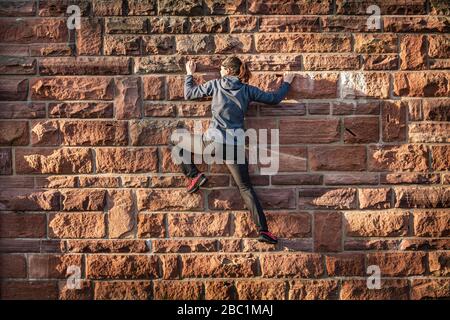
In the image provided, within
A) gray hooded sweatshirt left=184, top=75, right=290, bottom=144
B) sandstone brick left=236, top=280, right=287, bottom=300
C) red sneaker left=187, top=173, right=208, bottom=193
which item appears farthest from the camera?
sandstone brick left=236, top=280, right=287, bottom=300

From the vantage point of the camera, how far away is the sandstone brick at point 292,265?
483cm

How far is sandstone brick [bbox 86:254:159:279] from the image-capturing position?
4.83 metres

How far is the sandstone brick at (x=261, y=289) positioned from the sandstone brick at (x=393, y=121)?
1600 millimetres

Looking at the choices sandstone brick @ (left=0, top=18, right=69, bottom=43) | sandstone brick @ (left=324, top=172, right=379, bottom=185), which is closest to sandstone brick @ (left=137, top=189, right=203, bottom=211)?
sandstone brick @ (left=324, top=172, right=379, bottom=185)

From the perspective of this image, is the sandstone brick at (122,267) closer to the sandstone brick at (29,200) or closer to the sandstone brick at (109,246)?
the sandstone brick at (109,246)

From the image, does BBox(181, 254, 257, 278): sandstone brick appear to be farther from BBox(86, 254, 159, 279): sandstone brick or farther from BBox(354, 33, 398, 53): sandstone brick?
BBox(354, 33, 398, 53): sandstone brick

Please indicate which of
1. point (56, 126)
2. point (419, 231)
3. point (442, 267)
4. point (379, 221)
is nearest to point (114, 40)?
point (56, 126)

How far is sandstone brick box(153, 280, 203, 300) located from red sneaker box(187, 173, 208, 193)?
0.83 meters

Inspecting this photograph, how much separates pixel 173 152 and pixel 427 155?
224 centimetres

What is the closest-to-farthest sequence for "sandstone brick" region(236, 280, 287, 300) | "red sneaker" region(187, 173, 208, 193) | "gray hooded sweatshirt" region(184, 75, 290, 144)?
"gray hooded sweatshirt" region(184, 75, 290, 144) → "red sneaker" region(187, 173, 208, 193) → "sandstone brick" region(236, 280, 287, 300)

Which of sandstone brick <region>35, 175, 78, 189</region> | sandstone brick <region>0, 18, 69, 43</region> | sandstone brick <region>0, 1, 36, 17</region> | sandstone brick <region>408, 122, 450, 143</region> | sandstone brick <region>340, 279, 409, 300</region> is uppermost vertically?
sandstone brick <region>0, 1, 36, 17</region>

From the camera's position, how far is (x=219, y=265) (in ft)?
15.8

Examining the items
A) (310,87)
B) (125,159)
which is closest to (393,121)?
(310,87)

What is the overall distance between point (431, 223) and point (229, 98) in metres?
2.09
